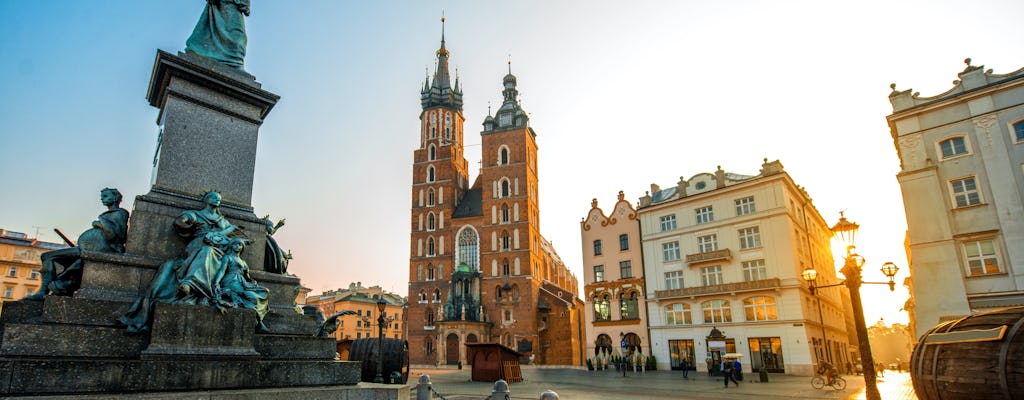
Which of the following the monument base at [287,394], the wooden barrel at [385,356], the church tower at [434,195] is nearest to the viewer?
the monument base at [287,394]

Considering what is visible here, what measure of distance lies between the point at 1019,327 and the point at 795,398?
41.9ft

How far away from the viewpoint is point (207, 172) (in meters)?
7.58

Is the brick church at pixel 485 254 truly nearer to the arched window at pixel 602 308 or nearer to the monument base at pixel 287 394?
the arched window at pixel 602 308

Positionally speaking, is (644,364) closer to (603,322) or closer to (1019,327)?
(603,322)

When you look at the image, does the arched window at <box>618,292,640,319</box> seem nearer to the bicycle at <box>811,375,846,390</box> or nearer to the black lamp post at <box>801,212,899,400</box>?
the bicycle at <box>811,375,846,390</box>

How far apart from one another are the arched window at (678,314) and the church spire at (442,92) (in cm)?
4117

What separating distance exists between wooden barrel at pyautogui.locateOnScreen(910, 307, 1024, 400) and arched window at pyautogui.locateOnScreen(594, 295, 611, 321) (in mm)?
31498

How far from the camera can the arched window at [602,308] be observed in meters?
35.9

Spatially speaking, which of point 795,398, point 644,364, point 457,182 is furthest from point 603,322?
point 457,182

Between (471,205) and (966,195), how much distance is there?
44708mm

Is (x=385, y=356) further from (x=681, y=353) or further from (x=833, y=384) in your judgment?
(x=681, y=353)

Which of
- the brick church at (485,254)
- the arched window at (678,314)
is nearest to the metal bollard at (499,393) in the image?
the arched window at (678,314)

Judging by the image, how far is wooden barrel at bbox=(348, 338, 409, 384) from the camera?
1380 centimetres

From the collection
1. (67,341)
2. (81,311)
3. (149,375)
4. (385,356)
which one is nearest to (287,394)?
(149,375)
